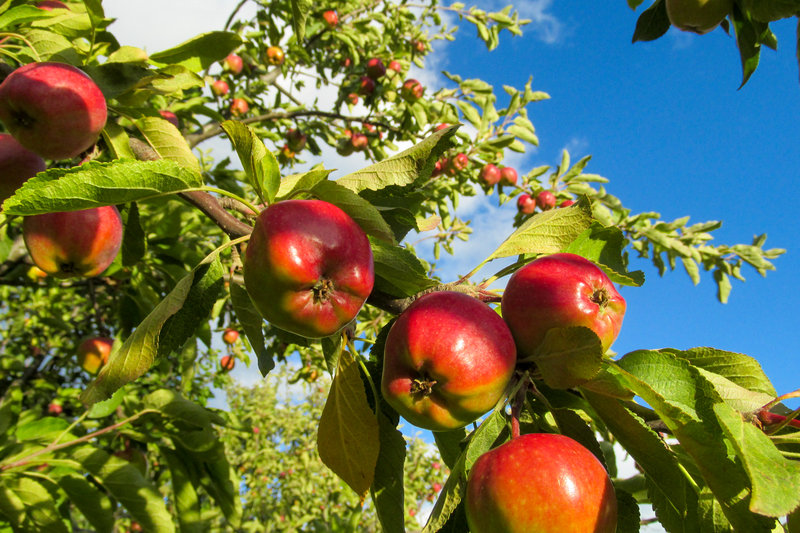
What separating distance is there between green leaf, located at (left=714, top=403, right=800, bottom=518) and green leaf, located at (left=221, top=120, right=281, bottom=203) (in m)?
0.91

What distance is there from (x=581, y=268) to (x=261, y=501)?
23.8 feet

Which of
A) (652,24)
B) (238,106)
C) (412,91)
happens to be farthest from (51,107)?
(412,91)

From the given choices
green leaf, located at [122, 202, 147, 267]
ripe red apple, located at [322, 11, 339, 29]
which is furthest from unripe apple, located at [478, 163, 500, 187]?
green leaf, located at [122, 202, 147, 267]

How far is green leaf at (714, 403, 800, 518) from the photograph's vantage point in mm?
597

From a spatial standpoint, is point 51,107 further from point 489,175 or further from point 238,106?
point 489,175

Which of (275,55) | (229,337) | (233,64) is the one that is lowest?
(229,337)

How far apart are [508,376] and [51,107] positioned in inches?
52.1

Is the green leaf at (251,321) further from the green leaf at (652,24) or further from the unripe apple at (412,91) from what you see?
the unripe apple at (412,91)

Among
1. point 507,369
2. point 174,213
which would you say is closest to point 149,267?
point 174,213

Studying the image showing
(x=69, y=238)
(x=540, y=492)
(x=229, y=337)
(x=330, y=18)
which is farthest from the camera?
(x=229, y=337)

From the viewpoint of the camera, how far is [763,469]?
648 millimetres

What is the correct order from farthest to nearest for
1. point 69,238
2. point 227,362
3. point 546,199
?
point 227,362
point 546,199
point 69,238

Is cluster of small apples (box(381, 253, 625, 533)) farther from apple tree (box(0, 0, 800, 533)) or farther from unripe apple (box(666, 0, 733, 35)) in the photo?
unripe apple (box(666, 0, 733, 35))

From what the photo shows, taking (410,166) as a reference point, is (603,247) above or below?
above
